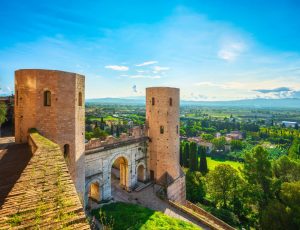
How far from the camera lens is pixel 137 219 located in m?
14.2

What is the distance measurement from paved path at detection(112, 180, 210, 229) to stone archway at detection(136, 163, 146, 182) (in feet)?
5.93

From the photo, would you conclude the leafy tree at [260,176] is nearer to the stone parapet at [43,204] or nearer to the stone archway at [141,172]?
the stone archway at [141,172]

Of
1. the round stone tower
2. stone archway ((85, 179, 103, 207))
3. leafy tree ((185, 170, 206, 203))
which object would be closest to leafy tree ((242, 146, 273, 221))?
the round stone tower

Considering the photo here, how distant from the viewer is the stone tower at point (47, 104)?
10375 millimetres

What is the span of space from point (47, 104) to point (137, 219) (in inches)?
381

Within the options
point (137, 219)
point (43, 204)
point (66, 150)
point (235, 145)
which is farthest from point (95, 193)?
point (235, 145)

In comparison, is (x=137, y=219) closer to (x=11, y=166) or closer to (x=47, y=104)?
(x=47, y=104)

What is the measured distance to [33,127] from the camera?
34.0 ft

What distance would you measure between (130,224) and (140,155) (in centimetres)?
899

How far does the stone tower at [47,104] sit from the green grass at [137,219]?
506 cm

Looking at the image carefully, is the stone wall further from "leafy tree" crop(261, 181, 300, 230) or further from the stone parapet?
the stone parapet

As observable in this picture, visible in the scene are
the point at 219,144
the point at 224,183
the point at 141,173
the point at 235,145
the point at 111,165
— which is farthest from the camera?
the point at 235,145

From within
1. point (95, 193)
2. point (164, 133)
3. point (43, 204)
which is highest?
point (43, 204)

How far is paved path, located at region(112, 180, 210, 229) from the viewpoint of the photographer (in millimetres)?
17594
